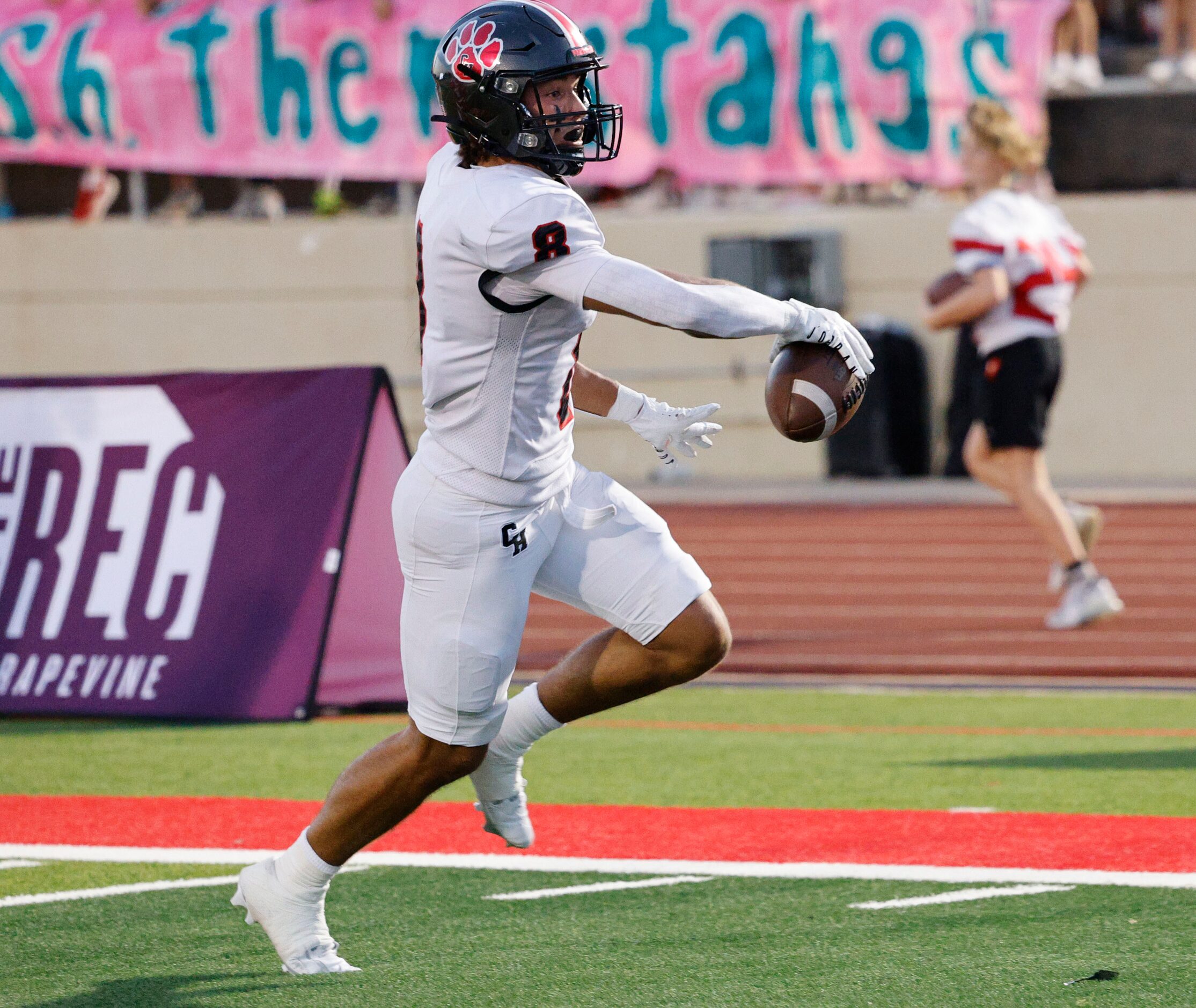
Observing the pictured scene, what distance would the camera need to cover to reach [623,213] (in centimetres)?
1691

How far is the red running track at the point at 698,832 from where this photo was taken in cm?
458

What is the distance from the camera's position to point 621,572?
12.6ft

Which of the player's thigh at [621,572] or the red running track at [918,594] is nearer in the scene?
the player's thigh at [621,572]

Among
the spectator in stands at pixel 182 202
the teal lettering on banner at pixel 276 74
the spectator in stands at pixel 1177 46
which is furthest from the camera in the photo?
the spectator in stands at pixel 182 202

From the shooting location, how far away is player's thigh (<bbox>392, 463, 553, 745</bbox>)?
3.65 m

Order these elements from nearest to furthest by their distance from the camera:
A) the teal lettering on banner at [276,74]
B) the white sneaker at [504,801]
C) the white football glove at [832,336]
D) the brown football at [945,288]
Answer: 1. the white football glove at [832,336]
2. the white sneaker at [504,801]
3. the brown football at [945,288]
4. the teal lettering on banner at [276,74]

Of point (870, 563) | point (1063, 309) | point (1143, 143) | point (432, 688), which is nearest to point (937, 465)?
point (1143, 143)

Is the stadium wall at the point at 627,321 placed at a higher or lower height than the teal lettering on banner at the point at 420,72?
lower

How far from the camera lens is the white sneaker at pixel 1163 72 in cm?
1648

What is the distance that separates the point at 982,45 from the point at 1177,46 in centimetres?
225

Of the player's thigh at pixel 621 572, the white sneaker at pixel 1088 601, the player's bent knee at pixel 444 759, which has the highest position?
the player's thigh at pixel 621 572

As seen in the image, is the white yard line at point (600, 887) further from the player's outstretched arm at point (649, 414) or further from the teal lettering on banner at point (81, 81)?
the teal lettering on banner at point (81, 81)

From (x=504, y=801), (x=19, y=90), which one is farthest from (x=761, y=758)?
(x=19, y=90)

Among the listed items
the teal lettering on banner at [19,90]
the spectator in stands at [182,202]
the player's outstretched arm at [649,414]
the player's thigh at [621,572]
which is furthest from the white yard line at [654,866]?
the teal lettering on banner at [19,90]
